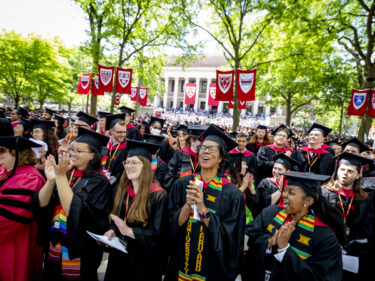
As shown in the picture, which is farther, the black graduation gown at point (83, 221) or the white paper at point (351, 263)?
the white paper at point (351, 263)

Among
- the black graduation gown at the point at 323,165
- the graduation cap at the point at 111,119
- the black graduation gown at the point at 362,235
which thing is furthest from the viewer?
the graduation cap at the point at 111,119

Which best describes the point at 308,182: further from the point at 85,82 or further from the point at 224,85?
the point at 85,82

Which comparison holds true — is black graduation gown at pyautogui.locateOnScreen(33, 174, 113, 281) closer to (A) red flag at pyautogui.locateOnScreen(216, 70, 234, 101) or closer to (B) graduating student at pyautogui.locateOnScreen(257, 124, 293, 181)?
(B) graduating student at pyautogui.locateOnScreen(257, 124, 293, 181)

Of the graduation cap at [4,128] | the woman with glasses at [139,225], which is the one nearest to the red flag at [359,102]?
the woman with glasses at [139,225]

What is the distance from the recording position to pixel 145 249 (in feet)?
7.91

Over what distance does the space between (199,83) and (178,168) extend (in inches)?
2570

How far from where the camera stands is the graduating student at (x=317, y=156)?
18.1 ft

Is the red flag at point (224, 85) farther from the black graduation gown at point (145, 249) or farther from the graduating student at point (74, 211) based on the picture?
the black graduation gown at point (145, 249)

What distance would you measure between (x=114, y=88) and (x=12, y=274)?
30.6ft

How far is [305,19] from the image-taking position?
9102 millimetres

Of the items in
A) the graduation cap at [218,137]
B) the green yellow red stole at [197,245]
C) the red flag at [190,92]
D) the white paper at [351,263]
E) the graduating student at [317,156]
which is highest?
the red flag at [190,92]

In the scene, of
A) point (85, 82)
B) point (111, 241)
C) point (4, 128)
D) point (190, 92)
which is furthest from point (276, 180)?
point (190, 92)

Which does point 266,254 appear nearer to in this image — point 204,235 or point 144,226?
point 204,235

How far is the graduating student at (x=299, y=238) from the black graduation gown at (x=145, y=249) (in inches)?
39.1
